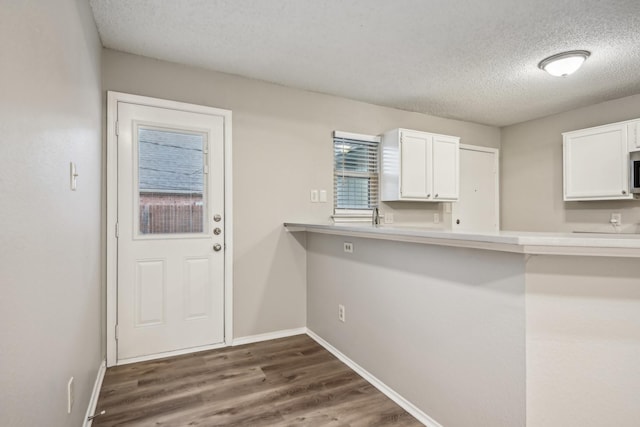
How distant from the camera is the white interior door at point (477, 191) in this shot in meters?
4.47

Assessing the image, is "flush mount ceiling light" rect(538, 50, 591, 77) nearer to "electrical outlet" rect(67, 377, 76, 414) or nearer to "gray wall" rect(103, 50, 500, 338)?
"gray wall" rect(103, 50, 500, 338)

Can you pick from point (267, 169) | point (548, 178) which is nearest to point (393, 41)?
point (267, 169)

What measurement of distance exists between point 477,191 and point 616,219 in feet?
4.90

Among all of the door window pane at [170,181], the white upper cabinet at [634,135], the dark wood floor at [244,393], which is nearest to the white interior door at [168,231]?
the door window pane at [170,181]

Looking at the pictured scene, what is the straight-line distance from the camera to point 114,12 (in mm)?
2131

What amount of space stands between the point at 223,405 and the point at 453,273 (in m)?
1.59

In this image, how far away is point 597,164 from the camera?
3.51 m

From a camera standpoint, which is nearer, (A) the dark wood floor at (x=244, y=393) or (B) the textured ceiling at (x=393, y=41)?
(A) the dark wood floor at (x=244, y=393)

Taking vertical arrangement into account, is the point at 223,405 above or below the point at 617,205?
below

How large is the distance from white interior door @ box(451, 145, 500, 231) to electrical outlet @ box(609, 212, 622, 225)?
130 centimetres

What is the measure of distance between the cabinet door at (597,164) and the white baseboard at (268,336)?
132 inches

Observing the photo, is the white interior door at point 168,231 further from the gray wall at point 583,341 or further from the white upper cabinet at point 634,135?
the white upper cabinet at point 634,135

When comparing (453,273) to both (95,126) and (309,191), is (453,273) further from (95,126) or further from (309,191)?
(95,126)

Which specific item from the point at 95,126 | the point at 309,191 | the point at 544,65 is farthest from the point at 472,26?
the point at 95,126
